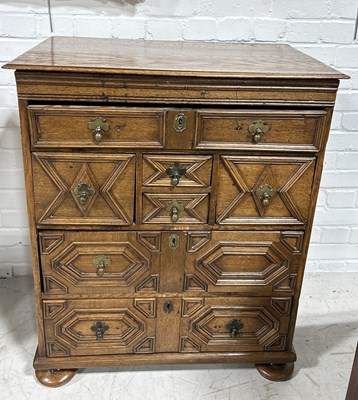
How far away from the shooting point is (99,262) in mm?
1611

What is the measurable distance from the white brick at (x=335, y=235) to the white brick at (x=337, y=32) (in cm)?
80

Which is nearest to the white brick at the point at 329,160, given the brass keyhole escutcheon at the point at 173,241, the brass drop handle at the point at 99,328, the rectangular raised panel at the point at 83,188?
the brass keyhole escutcheon at the point at 173,241

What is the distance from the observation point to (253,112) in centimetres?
146

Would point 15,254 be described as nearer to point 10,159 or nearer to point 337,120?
point 10,159

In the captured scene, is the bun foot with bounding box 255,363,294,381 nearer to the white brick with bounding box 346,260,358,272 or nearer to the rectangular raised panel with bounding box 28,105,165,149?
the white brick with bounding box 346,260,358,272

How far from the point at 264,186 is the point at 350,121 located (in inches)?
31.7

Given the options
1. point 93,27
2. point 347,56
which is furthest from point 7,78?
point 347,56

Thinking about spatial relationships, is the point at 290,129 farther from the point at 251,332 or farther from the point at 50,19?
the point at 50,19

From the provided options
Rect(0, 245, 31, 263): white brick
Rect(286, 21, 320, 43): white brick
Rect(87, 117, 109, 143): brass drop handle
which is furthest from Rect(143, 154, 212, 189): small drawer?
Rect(0, 245, 31, 263): white brick

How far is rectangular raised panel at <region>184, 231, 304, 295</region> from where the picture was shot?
1.62m

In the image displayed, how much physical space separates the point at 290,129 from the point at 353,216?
1003 mm

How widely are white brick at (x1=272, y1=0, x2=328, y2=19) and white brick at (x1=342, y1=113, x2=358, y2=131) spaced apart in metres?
0.40

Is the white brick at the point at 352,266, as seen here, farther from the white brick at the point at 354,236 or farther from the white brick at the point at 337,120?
the white brick at the point at 337,120

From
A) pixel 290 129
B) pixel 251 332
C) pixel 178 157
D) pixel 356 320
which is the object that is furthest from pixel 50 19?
pixel 356 320
